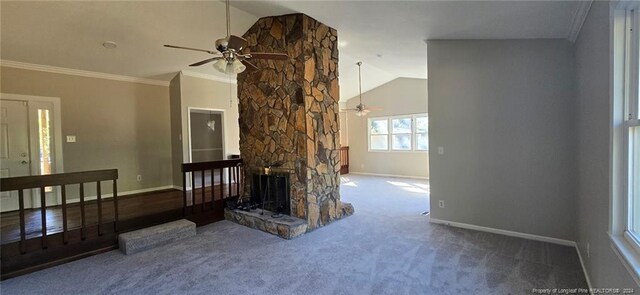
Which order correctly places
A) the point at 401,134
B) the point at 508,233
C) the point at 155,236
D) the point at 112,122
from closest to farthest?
the point at 155,236 → the point at 508,233 → the point at 112,122 → the point at 401,134

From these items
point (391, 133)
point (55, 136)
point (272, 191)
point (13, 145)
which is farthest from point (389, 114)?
point (13, 145)

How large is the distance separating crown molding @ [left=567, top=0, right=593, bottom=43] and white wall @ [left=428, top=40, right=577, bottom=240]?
0.90ft

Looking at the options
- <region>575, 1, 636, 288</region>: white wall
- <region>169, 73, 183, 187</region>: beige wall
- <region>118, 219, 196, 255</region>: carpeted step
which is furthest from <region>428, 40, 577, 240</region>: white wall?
<region>169, 73, 183, 187</region>: beige wall

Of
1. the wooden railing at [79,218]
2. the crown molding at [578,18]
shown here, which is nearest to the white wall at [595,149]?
the crown molding at [578,18]

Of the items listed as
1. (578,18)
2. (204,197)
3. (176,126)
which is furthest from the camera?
(176,126)

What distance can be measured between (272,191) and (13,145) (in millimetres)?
4248

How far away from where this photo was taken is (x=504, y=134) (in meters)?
3.63

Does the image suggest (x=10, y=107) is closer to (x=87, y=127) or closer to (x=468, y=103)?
(x=87, y=127)

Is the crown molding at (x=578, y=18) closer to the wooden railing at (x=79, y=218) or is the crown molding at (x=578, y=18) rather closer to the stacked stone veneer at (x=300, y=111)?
the stacked stone veneer at (x=300, y=111)

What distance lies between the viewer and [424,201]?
5.60 meters

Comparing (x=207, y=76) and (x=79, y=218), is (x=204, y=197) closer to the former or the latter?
(x=79, y=218)

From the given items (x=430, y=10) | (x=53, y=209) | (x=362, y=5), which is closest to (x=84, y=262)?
(x=53, y=209)

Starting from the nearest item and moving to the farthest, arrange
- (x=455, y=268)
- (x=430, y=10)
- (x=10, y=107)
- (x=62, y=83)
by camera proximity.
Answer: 1. (x=455, y=268)
2. (x=430, y=10)
3. (x=10, y=107)
4. (x=62, y=83)

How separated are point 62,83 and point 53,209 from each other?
2.17 metres
